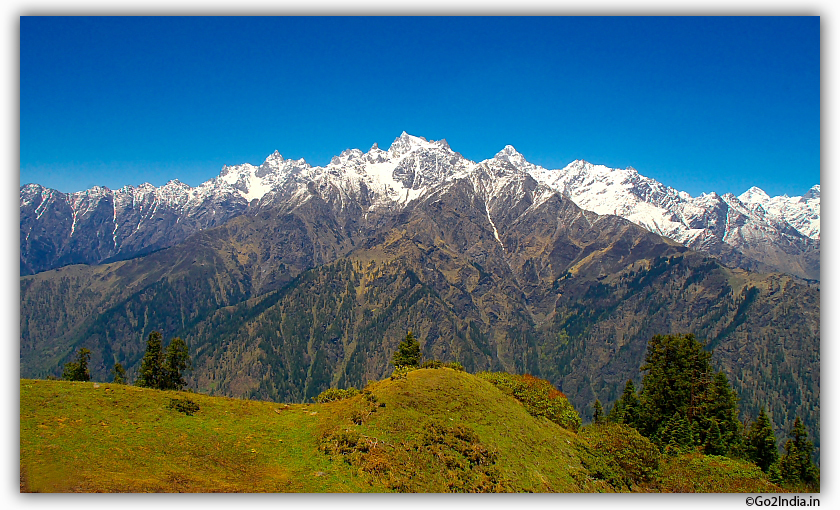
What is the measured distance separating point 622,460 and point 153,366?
54.1 metres

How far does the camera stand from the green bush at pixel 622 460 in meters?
36.6

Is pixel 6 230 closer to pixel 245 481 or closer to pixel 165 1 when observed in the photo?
pixel 165 1

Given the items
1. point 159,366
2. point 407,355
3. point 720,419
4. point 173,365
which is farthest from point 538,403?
point 159,366

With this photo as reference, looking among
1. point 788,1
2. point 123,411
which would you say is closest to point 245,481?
point 123,411

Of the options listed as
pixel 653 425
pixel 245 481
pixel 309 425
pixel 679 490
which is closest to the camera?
pixel 245 481

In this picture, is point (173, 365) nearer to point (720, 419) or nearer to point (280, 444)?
point (280, 444)

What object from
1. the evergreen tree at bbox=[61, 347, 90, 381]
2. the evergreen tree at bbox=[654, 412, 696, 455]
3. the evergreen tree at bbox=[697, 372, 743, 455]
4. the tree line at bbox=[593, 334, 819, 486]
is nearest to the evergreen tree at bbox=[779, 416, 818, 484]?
the tree line at bbox=[593, 334, 819, 486]

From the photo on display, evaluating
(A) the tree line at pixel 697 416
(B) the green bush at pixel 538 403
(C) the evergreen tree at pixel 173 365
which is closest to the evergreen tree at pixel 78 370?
(C) the evergreen tree at pixel 173 365

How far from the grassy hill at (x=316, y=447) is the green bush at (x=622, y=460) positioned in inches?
9.1

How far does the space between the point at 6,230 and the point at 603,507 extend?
3640cm

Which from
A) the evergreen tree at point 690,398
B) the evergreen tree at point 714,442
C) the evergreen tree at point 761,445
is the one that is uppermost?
the evergreen tree at point 690,398

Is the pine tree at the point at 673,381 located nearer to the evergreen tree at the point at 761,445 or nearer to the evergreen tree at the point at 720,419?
the evergreen tree at the point at 720,419

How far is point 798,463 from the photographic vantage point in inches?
2047

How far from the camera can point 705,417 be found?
53375mm
